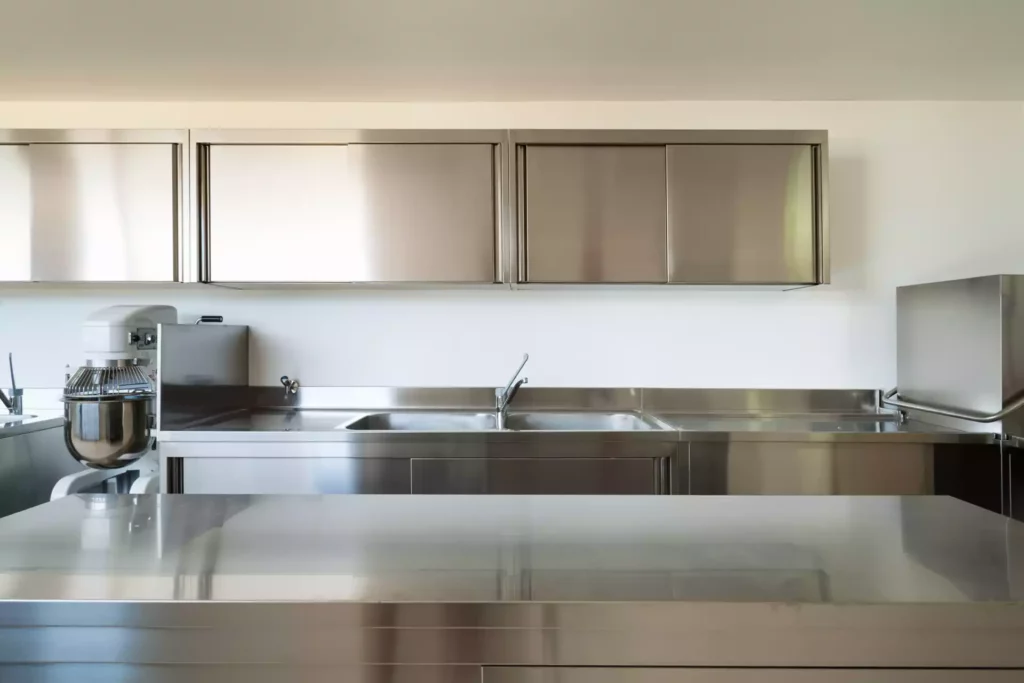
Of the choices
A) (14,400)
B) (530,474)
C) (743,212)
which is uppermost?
(743,212)

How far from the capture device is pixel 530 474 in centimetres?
218

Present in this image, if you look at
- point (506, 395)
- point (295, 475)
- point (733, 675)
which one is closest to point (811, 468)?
point (506, 395)

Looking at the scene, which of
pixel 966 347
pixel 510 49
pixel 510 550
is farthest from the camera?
pixel 510 49

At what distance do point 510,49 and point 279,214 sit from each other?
3.51 feet

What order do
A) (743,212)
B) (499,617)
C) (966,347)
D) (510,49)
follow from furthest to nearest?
(743,212) → (510,49) → (966,347) → (499,617)

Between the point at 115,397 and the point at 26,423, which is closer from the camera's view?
the point at 115,397

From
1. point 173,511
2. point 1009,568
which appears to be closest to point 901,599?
point 1009,568

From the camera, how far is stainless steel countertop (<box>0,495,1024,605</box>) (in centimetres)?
68

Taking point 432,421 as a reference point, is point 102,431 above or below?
above

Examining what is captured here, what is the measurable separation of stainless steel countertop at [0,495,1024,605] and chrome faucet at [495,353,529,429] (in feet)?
5.03

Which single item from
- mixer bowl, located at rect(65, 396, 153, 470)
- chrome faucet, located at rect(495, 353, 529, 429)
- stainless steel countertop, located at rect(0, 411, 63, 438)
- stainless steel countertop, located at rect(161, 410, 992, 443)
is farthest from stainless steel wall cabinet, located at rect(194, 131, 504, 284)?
mixer bowl, located at rect(65, 396, 153, 470)

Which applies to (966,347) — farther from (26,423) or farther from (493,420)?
(26,423)

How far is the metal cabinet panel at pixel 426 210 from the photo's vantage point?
2404mm

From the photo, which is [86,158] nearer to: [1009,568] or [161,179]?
[161,179]
